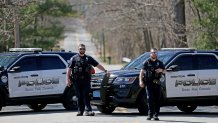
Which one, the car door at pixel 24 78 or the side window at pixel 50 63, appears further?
the side window at pixel 50 63

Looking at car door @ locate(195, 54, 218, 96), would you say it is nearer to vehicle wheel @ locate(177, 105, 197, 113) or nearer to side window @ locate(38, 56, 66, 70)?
vehicle wheel @ locate(177, 105, 197, 113)

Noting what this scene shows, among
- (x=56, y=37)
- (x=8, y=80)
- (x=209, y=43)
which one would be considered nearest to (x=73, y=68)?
(x=8, y=80)

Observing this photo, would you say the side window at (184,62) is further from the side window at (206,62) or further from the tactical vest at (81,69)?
the tactical vest at (81,69)

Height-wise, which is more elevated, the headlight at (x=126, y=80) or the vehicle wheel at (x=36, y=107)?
the headlight at (x=126, y=80)

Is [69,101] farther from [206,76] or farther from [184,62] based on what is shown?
[206,76]

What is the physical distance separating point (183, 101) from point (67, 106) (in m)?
3.93

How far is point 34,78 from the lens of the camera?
1928 cm

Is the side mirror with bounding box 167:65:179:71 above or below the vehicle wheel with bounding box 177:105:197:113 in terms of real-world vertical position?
above

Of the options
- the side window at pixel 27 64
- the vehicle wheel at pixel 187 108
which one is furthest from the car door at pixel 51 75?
the vehicle wheel at pixel 187 108

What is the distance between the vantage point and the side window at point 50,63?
19.5 m

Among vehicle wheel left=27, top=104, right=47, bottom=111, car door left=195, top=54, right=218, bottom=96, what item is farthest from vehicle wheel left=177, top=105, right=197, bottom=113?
vehicle wheel left=27, top=104, right=47, bottom=111

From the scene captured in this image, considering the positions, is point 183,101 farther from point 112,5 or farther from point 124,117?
point 112,5

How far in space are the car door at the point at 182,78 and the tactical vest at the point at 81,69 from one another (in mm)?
2133

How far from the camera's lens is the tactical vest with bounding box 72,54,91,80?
16703mm
